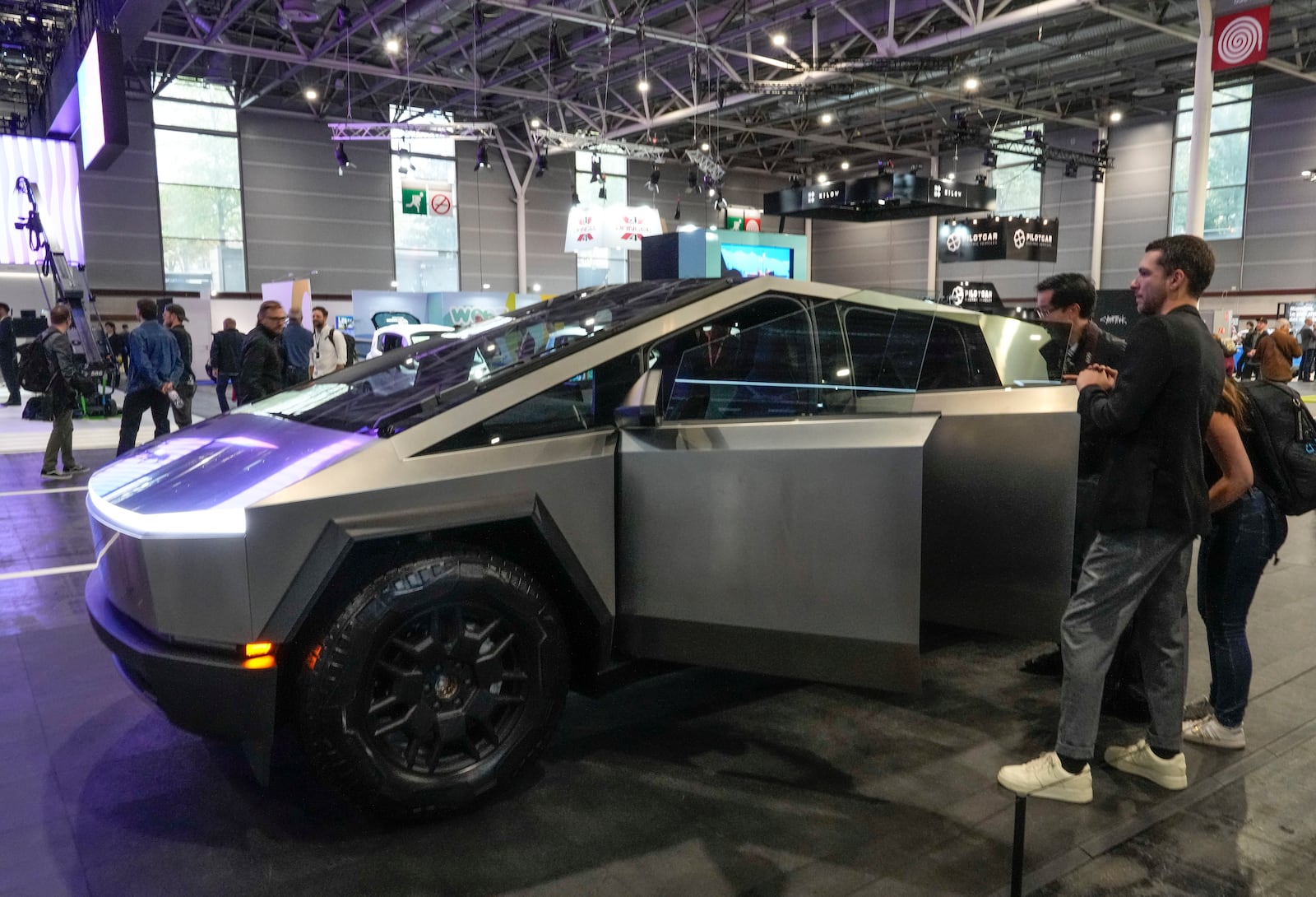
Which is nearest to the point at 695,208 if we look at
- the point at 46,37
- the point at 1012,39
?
the point at 1012,39

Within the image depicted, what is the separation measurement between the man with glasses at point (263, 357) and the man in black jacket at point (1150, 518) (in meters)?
7.36

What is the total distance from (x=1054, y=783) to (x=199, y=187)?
26.0m

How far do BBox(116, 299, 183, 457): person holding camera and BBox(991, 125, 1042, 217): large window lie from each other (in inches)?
1002

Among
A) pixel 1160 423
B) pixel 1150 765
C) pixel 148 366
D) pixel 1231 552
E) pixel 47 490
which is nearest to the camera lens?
pixel 1160 423

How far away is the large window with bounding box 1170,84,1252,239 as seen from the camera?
77.5ft

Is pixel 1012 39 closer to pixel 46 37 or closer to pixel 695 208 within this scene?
pixel 695 208

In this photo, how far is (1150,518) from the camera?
256 cm

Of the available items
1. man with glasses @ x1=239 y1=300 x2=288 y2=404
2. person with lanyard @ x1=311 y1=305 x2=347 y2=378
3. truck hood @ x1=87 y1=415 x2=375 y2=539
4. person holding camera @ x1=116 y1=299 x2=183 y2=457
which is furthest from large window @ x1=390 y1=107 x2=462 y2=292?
truck hood @ x1=87 y1=415 x2=375 y2=539

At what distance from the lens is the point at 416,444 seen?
240cm

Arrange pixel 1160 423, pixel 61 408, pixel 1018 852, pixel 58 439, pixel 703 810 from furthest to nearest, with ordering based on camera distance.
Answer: pixel 58 439 → pixel 61 408 → pixel 703 810 → pixel 1160 423 → pixel 1018 852

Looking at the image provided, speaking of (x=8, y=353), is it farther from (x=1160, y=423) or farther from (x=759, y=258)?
(x=1160, y=423)

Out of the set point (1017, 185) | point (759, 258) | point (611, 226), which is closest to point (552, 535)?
point (759, 258)

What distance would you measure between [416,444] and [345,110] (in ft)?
85.6

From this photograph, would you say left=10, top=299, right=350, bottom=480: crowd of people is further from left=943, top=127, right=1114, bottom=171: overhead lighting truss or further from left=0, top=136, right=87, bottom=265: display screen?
left=943, top=127, right=1114, bottom=171: overhead lighting truss
